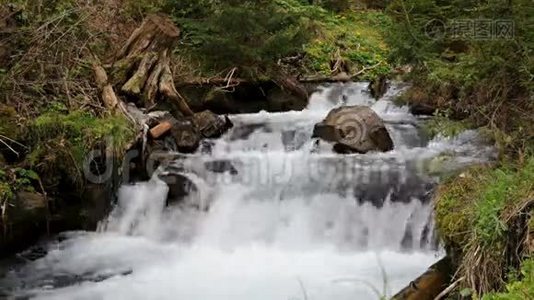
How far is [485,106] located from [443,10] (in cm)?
156

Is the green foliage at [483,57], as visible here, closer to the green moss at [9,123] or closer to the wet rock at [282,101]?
the wet rock at [282,101]

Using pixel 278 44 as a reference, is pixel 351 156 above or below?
below

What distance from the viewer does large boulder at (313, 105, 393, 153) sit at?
8.73m

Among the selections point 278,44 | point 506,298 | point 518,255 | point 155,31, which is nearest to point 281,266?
point 518,255

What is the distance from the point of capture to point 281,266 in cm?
665

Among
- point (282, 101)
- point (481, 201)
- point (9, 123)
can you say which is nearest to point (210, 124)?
point (282, 101)

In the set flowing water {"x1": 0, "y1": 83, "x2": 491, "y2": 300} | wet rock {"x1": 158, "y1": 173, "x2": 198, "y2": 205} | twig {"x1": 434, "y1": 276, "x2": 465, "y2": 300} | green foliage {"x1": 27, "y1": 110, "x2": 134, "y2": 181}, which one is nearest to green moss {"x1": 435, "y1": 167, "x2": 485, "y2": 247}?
twig {"x1": 434, "y1": 276, "x2": 465, "y2": 300}

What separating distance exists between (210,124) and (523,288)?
6.49 m

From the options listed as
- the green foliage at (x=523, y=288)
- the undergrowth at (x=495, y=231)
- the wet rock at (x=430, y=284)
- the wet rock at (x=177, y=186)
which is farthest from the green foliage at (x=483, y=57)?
the wet rock at (x=177, y=186)

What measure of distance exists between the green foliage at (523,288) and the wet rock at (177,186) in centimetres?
465

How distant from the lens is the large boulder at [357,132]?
8.73 metres

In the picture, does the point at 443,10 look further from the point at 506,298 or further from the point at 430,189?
the point at 506,298

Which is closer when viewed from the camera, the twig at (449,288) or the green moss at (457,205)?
the twig at (449,288)

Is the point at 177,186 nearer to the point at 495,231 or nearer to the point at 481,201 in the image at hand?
the point at 481,201
